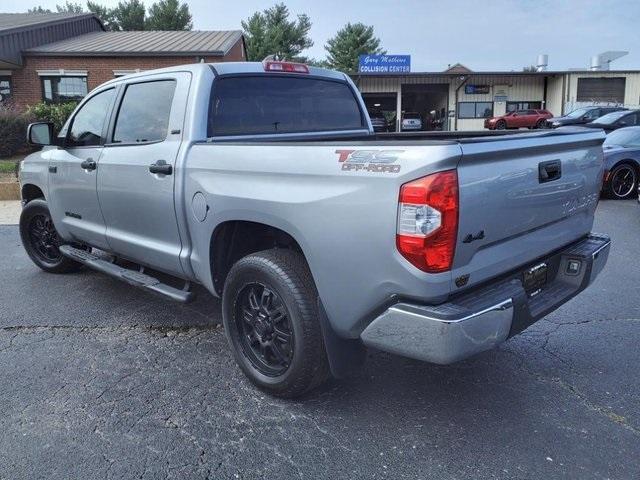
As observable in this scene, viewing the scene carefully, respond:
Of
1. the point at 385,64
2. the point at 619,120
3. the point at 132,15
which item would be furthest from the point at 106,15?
the point at 619,120

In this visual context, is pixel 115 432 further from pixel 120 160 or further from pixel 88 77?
A: pixel 88 77

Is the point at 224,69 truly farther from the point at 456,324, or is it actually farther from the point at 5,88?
the point at 5,88

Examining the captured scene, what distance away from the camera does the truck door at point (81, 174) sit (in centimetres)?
457

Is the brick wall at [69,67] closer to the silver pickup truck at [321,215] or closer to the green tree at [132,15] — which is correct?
the silver pickup truck at [321,215]

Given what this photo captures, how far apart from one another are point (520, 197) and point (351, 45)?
186ft

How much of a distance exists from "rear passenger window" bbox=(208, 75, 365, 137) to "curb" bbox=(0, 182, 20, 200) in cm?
912

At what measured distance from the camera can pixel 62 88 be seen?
2325cm

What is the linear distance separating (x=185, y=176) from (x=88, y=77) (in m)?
22.2

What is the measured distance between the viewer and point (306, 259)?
9.66 feet

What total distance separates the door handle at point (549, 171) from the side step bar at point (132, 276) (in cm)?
234

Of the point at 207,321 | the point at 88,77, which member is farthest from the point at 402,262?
the point at 88,77

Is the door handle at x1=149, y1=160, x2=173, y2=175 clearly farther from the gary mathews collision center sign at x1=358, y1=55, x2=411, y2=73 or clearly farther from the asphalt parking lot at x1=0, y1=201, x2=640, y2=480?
the gary mathews collision center sign at x1=358, y1=55, x2=411, y2=73

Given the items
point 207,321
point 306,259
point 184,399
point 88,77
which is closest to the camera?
point 306,259

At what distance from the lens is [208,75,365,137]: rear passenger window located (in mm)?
3854
